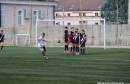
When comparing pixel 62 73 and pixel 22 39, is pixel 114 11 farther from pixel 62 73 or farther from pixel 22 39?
pixel 62 73

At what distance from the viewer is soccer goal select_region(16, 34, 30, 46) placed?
62.8 meters

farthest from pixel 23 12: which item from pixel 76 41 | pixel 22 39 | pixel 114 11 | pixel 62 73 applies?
pixel 62 73

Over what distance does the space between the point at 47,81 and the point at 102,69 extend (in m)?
6.03

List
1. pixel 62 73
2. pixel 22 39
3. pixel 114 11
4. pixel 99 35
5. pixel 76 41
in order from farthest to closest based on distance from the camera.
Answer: pixel 114 11
pixel 22 39
pixel 99 35
pixel 76 41
pixel 62 73

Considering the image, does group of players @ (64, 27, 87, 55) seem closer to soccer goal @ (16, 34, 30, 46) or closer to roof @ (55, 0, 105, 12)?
soccer goal @ (16, 34, 30, 46)

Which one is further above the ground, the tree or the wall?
the tree

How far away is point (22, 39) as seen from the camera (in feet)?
208

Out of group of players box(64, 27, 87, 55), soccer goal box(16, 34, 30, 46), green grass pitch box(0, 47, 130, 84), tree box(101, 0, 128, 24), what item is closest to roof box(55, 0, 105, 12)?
tree box(101, 0, 128, 24)

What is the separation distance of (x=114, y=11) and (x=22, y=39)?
3381cm

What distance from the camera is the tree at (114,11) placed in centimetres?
8733

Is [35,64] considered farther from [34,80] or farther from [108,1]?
[108,1]

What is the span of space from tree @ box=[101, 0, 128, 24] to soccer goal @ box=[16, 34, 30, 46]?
25.1m

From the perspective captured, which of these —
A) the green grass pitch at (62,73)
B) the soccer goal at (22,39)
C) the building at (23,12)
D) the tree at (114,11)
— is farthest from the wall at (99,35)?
the green grass pitch at (62,73)

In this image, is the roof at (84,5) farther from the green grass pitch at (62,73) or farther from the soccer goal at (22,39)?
the green grass pitch at (62,73)
